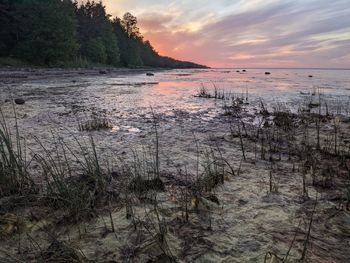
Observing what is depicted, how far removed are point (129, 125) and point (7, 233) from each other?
7.05 metres

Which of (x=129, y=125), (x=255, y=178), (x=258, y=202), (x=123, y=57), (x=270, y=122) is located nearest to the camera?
(x=258, y=202)

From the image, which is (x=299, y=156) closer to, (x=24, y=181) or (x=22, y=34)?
(x=24, y=181)

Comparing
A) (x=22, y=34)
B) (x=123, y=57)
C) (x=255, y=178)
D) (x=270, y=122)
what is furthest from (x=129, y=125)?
(x=123, y=57)

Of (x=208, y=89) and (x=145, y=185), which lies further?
(x=208, y=89)

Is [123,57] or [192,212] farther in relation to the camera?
[123,57]

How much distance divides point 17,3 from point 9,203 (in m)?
58.1

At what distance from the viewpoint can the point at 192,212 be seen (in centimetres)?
416

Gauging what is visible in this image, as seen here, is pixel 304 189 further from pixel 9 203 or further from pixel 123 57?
pixel 123 57

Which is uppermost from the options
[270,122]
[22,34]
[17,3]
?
[17,3]

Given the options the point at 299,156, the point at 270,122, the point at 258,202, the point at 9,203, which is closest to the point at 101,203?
the point at 9,203

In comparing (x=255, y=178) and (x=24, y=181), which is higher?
(x=24, y=181)

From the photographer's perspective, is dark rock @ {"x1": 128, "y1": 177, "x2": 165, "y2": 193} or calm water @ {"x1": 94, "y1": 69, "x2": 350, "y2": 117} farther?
calm water @ {"x1": 94, "y1": 69, "x2": 350, "y2": 117}

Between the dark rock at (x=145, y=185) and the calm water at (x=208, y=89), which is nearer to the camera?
the dark rock at (x=145, y=185)

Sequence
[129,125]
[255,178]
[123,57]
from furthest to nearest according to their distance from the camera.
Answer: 1. [123,57]
2. [129,125]
3. [255,178]
